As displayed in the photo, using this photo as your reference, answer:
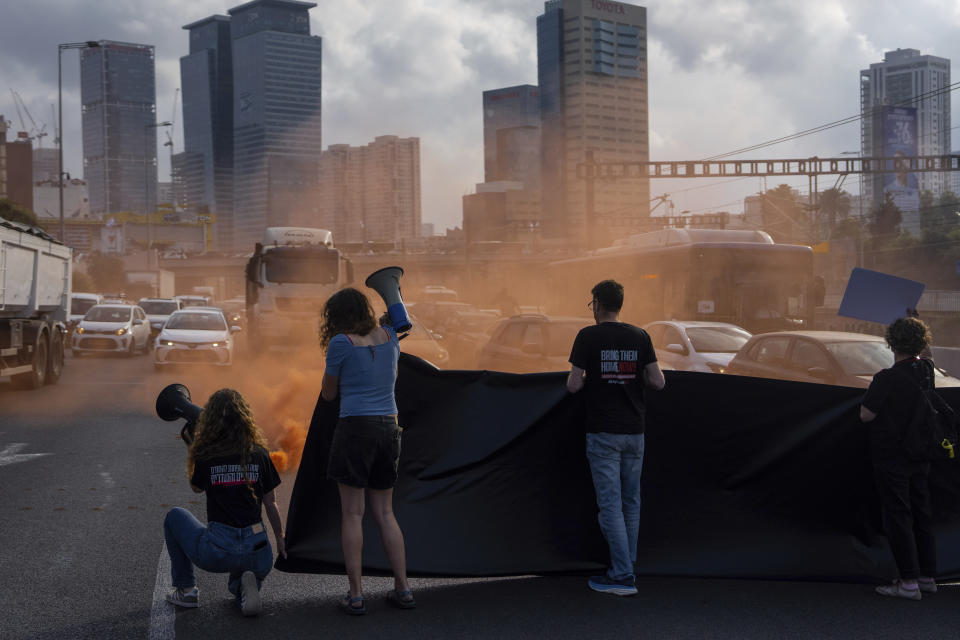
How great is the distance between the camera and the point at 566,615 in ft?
17.1

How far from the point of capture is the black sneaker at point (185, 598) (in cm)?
527

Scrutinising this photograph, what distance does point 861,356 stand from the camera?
1073 cm

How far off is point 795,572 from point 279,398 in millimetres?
9658

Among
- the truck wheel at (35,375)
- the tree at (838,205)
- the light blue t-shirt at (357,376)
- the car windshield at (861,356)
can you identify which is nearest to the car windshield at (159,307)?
the truck wheel at (35,375)

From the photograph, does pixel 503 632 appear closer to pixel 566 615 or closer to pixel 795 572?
pixel 566 615

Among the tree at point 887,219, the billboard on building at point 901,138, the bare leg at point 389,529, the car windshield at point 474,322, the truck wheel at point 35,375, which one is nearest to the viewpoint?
the bare leg at point 389,529

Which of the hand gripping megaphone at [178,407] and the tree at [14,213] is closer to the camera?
the hand gripping megaphone at [178,407]

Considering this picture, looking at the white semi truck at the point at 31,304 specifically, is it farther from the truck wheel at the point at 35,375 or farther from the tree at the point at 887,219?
the tree at the point at 887,219

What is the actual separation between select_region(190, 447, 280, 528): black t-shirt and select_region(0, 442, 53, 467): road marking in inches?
240

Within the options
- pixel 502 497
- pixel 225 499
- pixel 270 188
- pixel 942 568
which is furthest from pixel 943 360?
pixel 270 188

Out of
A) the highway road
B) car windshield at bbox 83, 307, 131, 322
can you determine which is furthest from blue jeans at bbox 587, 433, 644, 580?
car windshield at bbox 83, 307, 131, 322

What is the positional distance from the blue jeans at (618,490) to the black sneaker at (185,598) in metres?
2.30

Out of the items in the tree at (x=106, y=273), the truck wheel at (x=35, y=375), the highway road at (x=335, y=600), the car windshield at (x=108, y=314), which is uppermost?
the tree at (x=106, y=273)

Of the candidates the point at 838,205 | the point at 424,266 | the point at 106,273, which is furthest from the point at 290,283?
the point at 838,205
